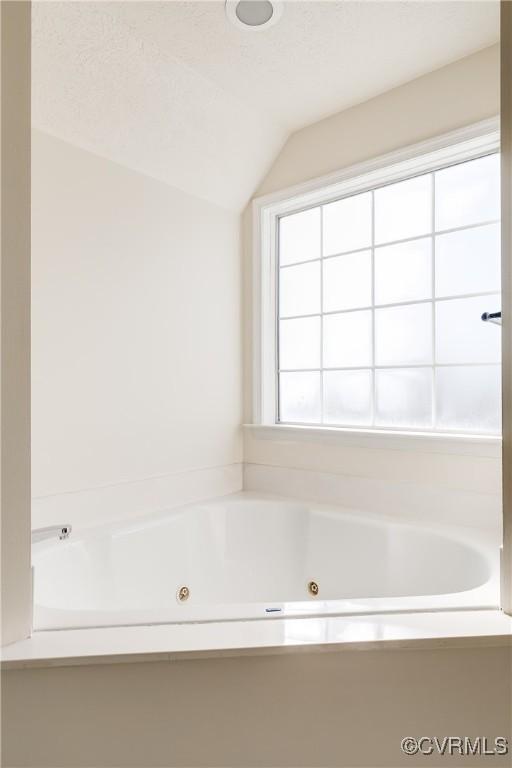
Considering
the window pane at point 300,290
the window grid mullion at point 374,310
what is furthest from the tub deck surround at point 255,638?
the window pane at point 300,290

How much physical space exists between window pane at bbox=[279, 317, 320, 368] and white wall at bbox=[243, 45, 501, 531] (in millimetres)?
180

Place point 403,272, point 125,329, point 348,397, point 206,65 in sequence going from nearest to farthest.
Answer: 1. point 206,65
2. point 125,329
3. point 403,272
4. point 348,397

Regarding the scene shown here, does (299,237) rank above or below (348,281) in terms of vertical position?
above

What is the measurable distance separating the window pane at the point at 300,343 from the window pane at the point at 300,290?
5 cm

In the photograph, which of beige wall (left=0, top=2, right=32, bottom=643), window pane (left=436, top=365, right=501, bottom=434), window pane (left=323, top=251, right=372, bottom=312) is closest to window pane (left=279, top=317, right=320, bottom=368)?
window pane (left=323, top=251, right=372, bottom=312)

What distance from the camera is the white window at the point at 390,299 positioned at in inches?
72.1

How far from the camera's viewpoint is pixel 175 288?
85.0 inches

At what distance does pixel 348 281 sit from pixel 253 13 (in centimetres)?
109

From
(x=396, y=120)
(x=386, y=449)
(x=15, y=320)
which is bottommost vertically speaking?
(x=386, y=449)

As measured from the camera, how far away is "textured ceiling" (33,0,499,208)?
1571 millimetres

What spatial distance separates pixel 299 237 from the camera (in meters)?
2.43

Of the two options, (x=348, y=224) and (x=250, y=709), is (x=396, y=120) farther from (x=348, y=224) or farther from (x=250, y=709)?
(x=250, y=709)

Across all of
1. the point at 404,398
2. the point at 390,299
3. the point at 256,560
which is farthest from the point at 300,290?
the point at 256,560

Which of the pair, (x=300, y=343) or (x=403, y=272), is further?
(x=300, y=343)
